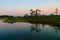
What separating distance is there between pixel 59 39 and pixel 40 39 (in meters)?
2.65

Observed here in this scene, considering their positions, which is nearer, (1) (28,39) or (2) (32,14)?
(1) (28,39)

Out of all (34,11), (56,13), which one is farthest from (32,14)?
(56,13)

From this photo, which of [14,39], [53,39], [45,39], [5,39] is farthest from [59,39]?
[5,39]

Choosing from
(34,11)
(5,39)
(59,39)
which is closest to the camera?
(59,39)

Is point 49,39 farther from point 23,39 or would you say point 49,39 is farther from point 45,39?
point 23,39

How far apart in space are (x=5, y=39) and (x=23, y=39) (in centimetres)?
276

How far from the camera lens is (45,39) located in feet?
47.7

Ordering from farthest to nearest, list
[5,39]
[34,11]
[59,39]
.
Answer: [34,11] → [5,39] → [59,39]

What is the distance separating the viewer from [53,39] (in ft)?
47.6

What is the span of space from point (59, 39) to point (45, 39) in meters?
1.94

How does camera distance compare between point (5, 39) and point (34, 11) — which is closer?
point (5, 39)

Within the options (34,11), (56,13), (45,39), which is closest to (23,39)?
(45,39)

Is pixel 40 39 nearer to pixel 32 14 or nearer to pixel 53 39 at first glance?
pixel 53 39

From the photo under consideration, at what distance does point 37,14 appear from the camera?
59219 millimetres
